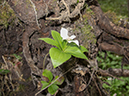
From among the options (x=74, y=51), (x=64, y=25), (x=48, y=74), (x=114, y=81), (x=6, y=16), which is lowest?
(x=114, y=81)

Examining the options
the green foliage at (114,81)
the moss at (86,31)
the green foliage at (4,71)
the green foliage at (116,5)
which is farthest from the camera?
the green foliage at (116,5)

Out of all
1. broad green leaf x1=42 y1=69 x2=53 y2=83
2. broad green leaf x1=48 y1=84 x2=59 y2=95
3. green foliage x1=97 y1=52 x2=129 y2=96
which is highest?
broad green leaf x1=42 y1=69 x2=53 y2=83

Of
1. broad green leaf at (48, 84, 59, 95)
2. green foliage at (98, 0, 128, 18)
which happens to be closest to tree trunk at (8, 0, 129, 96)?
broad green leaf at (48, 84, 59, 95)

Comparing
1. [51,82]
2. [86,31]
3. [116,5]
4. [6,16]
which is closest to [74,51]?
[86,31]

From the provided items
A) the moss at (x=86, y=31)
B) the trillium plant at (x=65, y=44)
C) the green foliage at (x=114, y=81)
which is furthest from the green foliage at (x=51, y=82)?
the green foliage at (x=114, y=81)

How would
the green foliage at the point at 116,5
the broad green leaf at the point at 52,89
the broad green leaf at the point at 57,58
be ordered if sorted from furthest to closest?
the green foliage at the point at 116,5 → the broad green leaf at the point at 52,89 → the broad green leaf at the point at 57,58

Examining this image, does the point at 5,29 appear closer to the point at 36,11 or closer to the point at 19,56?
the point at 19,56

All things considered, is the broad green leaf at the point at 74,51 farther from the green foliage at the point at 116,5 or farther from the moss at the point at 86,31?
the green foliage at the point at 116,5

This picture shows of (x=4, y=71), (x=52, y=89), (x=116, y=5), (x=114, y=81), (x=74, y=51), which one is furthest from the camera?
(x=116, y=5)

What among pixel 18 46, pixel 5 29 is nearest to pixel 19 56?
pixel 18 46

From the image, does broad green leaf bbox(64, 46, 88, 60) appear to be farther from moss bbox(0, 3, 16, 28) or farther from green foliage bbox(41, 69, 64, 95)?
moss bbox(0, 3, 16, 28)

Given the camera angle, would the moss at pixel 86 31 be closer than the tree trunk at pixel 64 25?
No

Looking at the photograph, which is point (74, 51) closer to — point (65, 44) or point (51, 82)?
point (65, 44)
